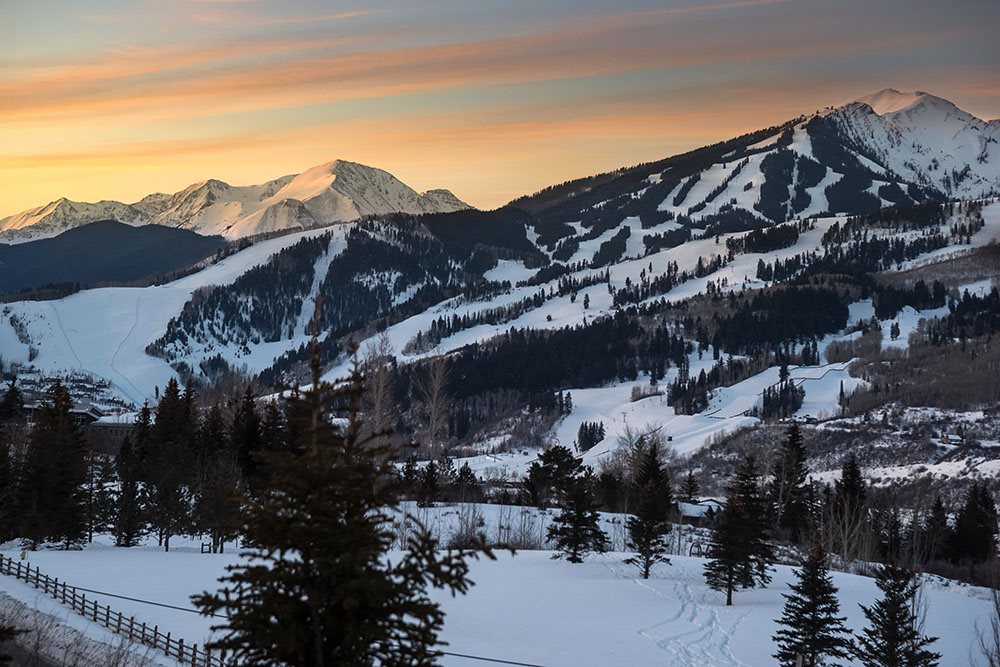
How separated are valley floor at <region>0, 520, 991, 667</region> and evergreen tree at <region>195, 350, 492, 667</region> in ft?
85.5

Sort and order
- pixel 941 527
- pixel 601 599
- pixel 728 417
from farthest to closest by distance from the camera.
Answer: pixel 728 417 < pixel 941 527 < pixel 601 599

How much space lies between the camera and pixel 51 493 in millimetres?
63875

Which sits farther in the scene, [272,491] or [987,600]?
[987,600]

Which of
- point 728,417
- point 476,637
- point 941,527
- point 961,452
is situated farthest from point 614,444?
point 476,637

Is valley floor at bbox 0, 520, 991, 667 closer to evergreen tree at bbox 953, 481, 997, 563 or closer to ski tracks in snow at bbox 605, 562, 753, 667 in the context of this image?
ski tracks in snow at bbox 605, 562, 753, 667

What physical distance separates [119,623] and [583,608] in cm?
2420

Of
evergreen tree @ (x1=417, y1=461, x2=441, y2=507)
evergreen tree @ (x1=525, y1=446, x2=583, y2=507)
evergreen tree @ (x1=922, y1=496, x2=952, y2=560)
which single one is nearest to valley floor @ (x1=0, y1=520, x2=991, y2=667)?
evergreen tree @ (x1=922, y1=496, x2=952, y2=560)

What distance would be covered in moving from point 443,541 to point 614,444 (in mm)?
101068

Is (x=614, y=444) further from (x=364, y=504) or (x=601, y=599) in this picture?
(x=364, y=504)

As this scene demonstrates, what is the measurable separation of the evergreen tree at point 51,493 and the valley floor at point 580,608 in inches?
107

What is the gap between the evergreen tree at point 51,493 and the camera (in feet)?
208

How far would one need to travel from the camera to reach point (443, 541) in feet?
246

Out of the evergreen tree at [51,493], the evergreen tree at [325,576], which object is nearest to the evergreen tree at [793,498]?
the evergreen tree at [51,493]

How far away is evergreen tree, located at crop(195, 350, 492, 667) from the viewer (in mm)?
11703
